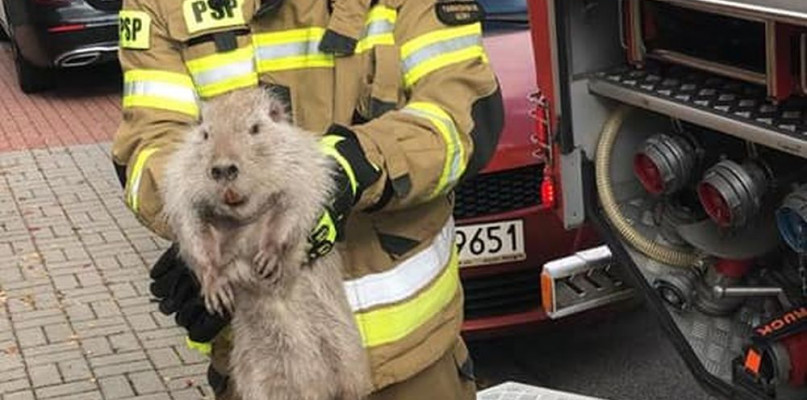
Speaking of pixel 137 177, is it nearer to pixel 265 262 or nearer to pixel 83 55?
pixel 265 262

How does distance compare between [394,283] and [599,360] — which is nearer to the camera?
[394,283]

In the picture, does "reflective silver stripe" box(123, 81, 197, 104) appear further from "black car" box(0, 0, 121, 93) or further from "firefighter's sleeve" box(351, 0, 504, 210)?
"black car" box(0, 0, 121, 93)

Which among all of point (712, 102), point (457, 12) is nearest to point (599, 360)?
point (712, 102)

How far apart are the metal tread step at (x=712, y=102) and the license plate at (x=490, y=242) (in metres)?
1.02

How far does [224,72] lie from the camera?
261 cm

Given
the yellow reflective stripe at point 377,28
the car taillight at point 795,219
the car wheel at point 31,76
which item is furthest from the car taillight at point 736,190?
the car wheel at point 31,76

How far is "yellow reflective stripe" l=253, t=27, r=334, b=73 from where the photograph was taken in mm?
2619

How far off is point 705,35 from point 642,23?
246mm

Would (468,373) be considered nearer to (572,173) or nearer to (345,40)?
(345,40)

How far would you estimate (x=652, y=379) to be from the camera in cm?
544

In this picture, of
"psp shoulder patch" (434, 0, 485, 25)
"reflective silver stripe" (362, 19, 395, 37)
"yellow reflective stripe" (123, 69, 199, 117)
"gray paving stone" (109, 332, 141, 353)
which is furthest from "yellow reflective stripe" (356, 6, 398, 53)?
"gray paving stone" (109, 332, 141, 353)

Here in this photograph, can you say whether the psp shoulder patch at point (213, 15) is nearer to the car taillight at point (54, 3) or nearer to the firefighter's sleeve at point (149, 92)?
the firefighter's sleeve at point (149, 92)

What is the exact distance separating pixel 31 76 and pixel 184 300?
35.3 feet

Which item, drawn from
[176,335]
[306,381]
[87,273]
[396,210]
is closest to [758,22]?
[396,210]
